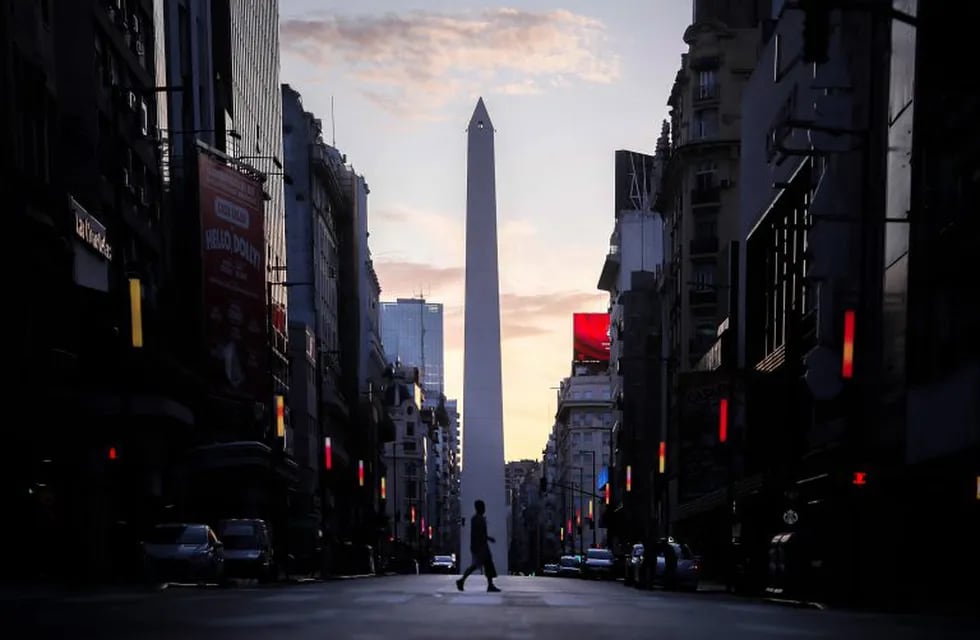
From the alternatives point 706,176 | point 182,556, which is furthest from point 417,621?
point 706,176

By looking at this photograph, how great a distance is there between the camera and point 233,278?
2534 inches

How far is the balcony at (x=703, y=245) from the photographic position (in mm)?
92000

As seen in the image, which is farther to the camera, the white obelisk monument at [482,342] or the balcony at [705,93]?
the balcony at [705,93]

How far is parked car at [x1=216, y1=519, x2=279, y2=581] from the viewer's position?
46.0 metres

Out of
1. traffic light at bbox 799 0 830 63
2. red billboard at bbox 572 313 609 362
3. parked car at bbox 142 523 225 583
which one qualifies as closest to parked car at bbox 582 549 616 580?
parked car at bbox 142 523 225 583

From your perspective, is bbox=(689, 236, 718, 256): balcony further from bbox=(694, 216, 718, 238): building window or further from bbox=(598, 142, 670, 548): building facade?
bbox=(598, 142, 670, 548): building facade

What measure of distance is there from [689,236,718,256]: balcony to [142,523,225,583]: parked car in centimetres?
5800

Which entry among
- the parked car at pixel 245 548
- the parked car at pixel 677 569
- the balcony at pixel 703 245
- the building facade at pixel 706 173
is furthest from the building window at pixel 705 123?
the parked car at pixel 245 548

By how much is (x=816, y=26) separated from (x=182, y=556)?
23718 mm

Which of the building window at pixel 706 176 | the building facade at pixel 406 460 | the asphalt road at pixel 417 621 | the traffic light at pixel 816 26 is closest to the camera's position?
the asphalt road at pixel 417 621

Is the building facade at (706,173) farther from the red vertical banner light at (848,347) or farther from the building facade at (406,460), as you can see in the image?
the building facade at (406,460)

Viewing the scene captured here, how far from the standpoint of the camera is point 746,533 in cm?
4122

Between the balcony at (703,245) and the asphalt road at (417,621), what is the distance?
7003 cm

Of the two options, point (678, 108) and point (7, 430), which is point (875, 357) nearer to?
point (7, 430)
